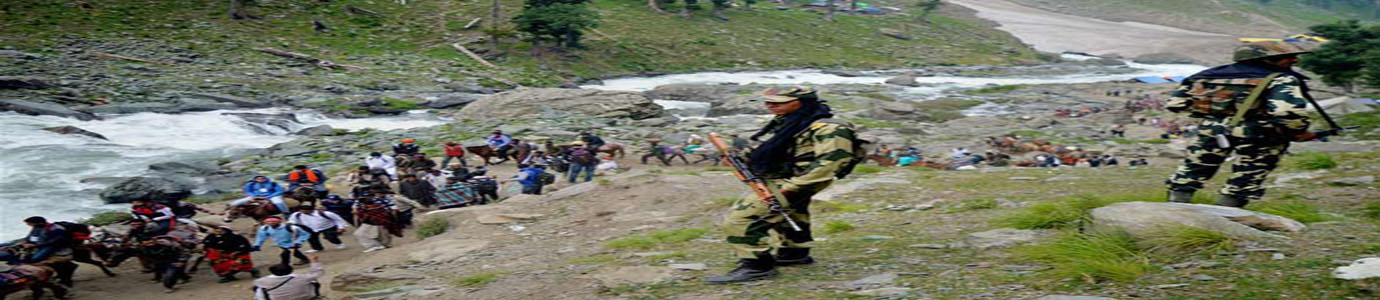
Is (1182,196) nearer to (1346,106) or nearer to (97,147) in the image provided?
(1346,106)

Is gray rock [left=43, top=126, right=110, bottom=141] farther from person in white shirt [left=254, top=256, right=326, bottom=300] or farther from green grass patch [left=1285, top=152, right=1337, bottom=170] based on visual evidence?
green grass patch [left=1285, top=152, right=1337, bottom=170]

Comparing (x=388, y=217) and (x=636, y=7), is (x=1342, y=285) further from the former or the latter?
(x=636, y=7)

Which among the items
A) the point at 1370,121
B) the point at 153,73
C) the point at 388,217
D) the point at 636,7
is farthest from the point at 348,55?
the point at 1370,121

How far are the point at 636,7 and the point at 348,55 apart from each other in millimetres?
25226

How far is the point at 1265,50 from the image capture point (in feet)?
22.1

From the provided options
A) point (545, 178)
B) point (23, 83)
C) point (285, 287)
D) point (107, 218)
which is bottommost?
point (23, 83)

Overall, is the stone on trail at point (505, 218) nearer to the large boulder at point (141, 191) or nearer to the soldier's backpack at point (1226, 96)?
the soldier's backpack at point (1226, 96)

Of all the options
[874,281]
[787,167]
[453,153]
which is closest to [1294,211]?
[874,281]

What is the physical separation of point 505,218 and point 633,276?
18.5 feet

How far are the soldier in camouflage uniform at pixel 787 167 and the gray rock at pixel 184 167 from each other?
1974cm

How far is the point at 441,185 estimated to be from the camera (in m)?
17.3

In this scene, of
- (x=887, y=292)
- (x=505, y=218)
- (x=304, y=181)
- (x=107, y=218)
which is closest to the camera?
(x=887, y=292)

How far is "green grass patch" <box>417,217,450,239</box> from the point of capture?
1270 centimetres

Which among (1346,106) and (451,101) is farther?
(451,101)
